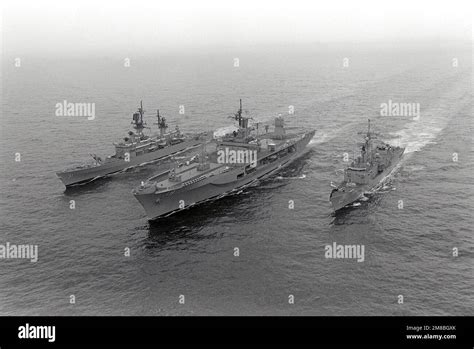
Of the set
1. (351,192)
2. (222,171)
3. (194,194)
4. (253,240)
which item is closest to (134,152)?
(222,171)

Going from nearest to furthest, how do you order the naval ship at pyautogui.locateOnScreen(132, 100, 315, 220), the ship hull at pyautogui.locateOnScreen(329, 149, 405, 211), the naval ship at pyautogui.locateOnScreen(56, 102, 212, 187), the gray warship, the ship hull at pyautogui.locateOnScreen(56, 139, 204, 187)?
1. the ship hull at pyautogui.locateOnScreen(329, 149, 405, 211)
2. the gray warship
3. the naval ship at pyautogui.locateOnScreen(132, 100, 315, 220)
4. the ship hull at pyautogui.locateOnScreen(56, 139, 204, 187)
5. the naval ship at pyautogui.locateOnScreen(56, 102, 212, 187)

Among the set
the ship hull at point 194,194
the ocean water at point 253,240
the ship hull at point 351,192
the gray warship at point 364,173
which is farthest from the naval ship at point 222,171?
the ship hull at point 351,192

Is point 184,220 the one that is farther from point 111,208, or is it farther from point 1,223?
point 1,223

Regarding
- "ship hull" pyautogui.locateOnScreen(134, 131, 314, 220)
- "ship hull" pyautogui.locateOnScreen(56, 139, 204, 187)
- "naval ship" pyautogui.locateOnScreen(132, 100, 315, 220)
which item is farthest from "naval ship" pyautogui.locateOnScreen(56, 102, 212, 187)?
"ship hull" pyautogui.locateOnScreen(134, 131, 314, 220)

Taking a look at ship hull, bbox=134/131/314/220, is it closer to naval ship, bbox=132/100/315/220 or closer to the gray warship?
naval ship, bbox=132/100/315/220

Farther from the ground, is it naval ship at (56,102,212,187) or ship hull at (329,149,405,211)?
naval ship at (56,102,212,187)

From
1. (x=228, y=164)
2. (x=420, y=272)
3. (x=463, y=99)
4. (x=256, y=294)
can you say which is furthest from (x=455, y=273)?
(x=463, y=99)
